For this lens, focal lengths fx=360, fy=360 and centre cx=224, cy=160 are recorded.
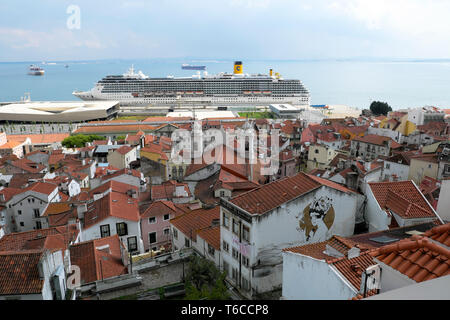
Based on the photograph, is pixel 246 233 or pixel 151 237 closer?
pixel 246 233

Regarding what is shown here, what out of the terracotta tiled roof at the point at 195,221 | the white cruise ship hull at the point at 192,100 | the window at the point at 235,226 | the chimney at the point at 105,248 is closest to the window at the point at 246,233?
the window at the point at 235,226

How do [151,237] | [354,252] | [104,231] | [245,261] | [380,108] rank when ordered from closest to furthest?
[354,252]
[245,261]
[104,231]
[151,237]
[380,108]

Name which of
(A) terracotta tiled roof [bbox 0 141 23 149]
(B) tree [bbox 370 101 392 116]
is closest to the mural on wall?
(A) terracotta tiled roof [bbox 0 141 23 149]

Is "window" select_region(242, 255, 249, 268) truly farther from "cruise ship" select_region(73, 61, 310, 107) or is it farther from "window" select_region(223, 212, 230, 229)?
"cruise ship" select_region(73, 61, 310, 107)

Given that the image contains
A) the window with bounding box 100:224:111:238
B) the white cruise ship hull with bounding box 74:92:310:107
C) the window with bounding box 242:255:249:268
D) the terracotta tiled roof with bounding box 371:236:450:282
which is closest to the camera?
the terracotta tiled roof with bounding box 371:236:450:282

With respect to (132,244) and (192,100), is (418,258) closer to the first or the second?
(132,244)

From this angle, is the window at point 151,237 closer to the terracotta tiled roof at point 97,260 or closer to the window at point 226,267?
the terracotta tiled roof at point 97,260

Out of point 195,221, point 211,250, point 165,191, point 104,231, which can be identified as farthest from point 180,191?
point 211,250

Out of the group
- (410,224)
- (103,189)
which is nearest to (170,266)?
(410,224)
